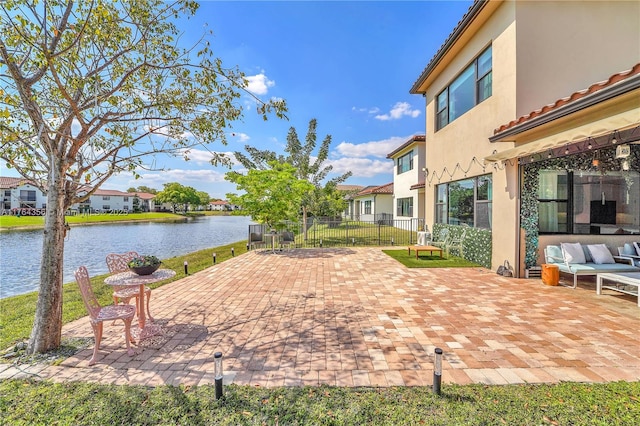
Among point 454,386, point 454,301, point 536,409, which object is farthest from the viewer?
point 454,301

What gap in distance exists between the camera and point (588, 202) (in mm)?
8047

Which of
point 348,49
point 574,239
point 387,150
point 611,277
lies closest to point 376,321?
point 611,277

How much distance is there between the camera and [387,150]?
26.1 m

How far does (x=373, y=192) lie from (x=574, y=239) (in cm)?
2083

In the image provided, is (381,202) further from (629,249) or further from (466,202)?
(629,249)

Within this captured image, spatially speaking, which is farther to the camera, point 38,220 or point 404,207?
point 38,220

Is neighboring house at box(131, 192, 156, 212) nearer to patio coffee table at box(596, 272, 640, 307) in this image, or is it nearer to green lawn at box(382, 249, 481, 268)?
green lawn at box(382, 249, 481, 268)

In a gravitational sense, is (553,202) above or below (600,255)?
above

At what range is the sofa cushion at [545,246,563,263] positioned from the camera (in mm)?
7306

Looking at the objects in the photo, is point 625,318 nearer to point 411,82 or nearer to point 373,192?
point 411,82

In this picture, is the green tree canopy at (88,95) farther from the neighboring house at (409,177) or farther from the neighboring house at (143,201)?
the neighboring house at (143,201)

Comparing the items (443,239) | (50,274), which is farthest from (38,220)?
(443,239)

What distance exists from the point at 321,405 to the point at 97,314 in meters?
3.21

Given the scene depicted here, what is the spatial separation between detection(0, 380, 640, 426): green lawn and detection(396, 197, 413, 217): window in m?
19.0
